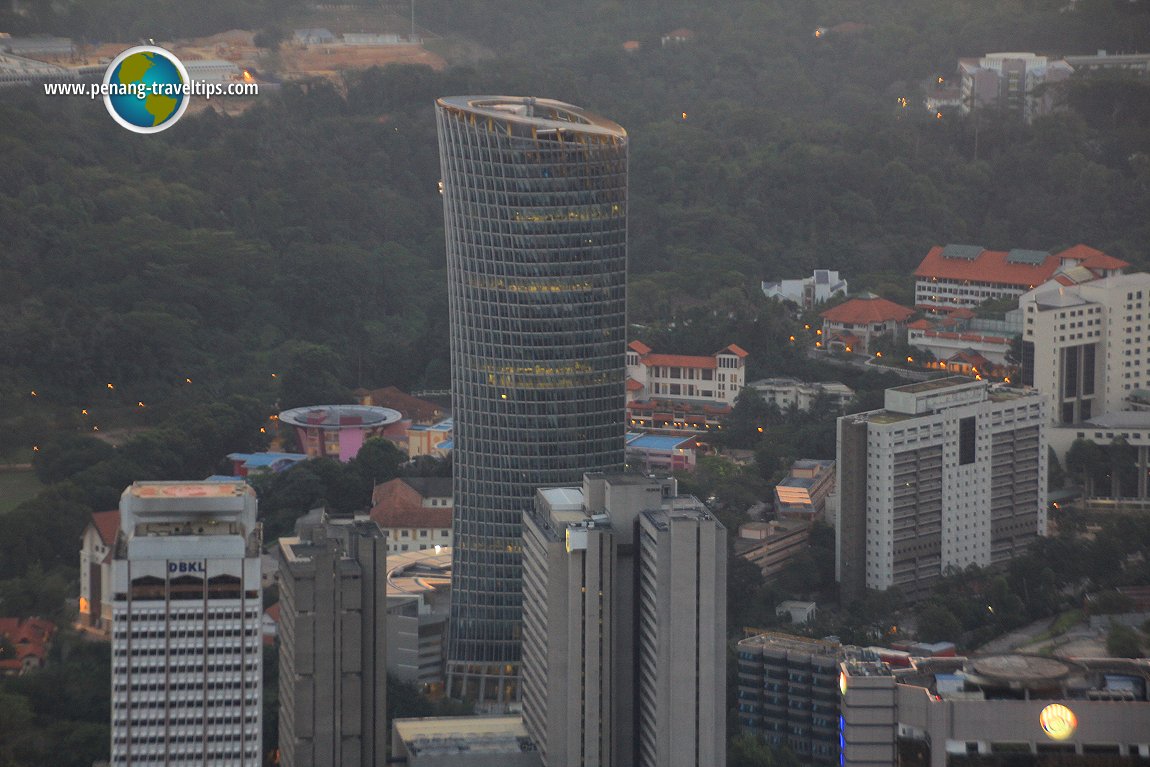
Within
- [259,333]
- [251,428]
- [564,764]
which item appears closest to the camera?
[564,764]

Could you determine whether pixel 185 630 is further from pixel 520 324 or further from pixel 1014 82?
pixel 1014 82

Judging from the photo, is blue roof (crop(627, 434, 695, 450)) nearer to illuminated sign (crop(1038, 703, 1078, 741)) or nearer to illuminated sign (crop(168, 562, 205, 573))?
illuminated sign (crop(168, 562, 205, 573))

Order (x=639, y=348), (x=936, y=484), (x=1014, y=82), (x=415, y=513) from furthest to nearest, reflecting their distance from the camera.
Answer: (x=1014, y=82)
(x=639, y=348)
(x=415, y=513)
(x=936, y=484)

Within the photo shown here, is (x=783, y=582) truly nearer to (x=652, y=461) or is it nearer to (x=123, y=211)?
(x=652, y=461)

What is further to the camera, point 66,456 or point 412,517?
point 66,456

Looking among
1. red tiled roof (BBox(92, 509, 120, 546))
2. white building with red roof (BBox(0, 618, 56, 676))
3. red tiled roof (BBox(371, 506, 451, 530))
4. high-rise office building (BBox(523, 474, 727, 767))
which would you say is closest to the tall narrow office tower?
red tiled roof (BBox(371, 506, 451, 530))

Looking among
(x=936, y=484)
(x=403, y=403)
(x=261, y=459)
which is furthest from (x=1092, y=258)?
(x=261, y=459)

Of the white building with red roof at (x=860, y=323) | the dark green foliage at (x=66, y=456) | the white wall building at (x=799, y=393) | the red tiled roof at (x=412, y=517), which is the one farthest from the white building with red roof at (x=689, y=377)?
the dark green foliage at (x=66, y=456)

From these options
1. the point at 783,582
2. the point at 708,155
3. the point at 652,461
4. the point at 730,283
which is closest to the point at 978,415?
the point at 783,582
